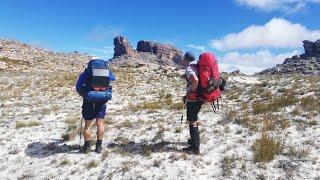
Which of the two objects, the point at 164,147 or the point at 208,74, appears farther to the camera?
the point at 164,147

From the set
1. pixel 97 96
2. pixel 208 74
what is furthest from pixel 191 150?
pixel 97 96

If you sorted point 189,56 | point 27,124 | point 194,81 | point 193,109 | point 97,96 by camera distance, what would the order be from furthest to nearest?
point 27,124
point 97,96
point 193,109
point 189,56
point 194,81

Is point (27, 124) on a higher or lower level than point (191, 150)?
higher

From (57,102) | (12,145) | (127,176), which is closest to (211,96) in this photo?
(127,176)

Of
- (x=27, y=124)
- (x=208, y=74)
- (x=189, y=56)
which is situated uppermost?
(x=189, y=56)

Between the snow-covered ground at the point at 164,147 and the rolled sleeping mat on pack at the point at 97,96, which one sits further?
the rolled sleeping mat on pack at the point at 97,96

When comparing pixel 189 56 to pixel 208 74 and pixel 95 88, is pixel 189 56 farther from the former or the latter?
pixel 95 88

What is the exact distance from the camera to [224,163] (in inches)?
368

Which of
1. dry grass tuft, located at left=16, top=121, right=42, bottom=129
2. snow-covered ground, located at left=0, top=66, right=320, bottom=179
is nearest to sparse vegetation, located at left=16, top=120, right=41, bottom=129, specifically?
dry grass tuft, located at left=16, top=121, right=42, bottom=129

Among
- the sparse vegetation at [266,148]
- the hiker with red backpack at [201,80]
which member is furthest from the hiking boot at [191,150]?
the sparse vegetation at [266,148]

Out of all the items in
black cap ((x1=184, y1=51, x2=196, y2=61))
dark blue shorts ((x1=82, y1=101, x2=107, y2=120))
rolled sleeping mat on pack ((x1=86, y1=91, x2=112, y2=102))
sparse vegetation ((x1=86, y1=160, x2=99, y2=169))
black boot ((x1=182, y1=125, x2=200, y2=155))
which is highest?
black cap ((x1=184, y1=51, x2=196, y2=61))

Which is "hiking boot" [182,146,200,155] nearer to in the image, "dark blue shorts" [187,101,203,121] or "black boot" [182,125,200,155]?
"black boot" [182,125,200,155]

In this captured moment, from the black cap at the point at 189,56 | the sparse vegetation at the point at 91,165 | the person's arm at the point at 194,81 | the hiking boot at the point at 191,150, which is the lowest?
the sparse vegetation at the point at 91,165

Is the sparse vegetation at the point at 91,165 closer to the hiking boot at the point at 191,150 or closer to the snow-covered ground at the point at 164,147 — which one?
the snow-covered ground at the point at 164,147
